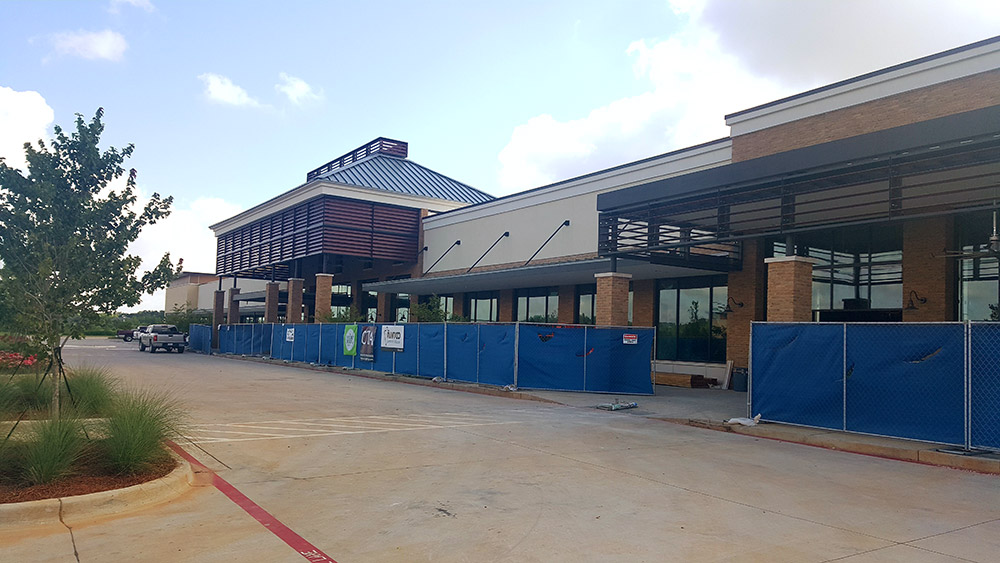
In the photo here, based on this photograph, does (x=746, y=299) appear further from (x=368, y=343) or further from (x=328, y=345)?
(x=328, y=345)

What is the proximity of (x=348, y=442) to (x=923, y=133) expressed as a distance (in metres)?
12.1

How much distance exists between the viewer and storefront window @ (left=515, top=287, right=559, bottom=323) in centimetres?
Result: 3139

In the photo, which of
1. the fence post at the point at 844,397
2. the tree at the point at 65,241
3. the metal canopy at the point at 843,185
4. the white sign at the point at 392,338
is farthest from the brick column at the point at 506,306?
the tree at the point at 65,241

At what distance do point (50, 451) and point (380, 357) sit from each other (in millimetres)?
20056

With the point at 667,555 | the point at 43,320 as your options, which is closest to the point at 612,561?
the point at 667,555

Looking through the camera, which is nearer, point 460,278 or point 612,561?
point 612,561

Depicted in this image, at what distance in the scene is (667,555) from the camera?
6.20 m

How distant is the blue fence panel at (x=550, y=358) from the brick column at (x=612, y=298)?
147 cm

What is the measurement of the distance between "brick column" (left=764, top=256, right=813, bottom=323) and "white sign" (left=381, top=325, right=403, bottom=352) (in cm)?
1376

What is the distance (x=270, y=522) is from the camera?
6980mm

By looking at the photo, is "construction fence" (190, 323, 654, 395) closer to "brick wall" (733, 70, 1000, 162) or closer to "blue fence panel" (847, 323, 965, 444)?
"brick wall" (733, 70, 1000, 162)

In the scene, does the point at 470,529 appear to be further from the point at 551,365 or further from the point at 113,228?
the point at 551,365

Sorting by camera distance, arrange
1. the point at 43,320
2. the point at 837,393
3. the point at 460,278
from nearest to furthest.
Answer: the point at 43,320 → the point at 837,393 → the point at 460,278

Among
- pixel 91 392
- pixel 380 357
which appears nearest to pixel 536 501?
pixel 91 392
